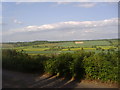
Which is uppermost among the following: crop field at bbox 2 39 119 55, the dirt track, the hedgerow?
crop field at bbox 2 39 119 55

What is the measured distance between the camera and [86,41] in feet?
35.3

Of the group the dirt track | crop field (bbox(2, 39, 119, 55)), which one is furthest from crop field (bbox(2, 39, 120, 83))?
the dirt track

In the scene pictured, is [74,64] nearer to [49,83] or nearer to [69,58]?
[69,58]

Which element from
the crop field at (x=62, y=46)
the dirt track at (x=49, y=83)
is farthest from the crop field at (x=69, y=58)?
the dirt track at (x=49, y=83)

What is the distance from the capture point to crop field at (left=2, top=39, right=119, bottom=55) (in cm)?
1011

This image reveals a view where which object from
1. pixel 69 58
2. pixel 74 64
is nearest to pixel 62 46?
pixel 69 58

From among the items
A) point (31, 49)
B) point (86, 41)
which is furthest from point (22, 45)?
point (86, 41)

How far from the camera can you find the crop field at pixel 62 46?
10.1 meters

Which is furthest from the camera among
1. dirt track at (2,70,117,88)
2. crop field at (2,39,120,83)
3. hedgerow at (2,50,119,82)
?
crop field at (2,39,120,83)

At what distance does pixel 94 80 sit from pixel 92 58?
110 centimetres

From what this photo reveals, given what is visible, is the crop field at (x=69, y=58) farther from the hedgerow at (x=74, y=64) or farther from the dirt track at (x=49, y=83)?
the dirt track at (x=49, y=83)

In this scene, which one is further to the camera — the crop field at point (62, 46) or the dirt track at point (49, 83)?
the crop field at point (62, 46)

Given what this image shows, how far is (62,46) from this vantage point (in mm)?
11047

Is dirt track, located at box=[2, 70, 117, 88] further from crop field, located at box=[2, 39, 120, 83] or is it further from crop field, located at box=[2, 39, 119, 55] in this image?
crop field, located at box=[2, 39, 119, 55]
